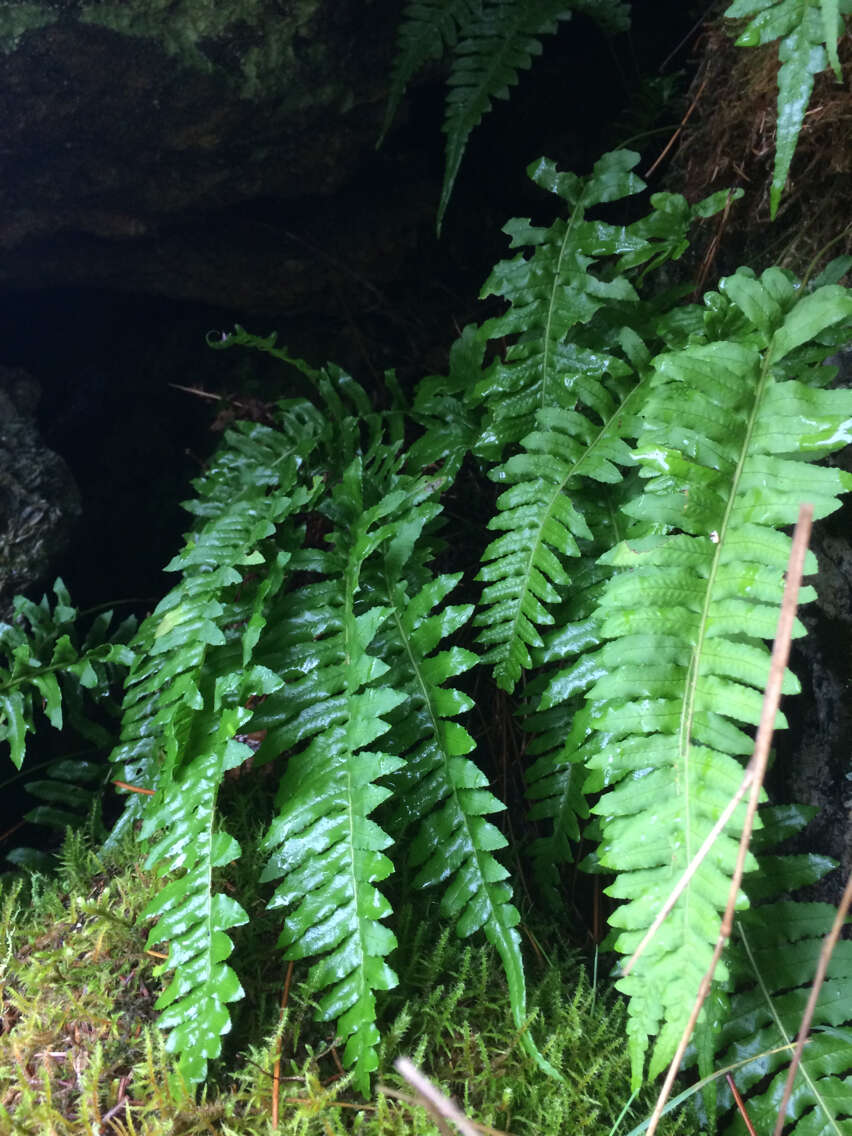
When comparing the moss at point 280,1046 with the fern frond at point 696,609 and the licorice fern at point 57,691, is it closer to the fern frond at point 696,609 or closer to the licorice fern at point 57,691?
the fern frond at point 696,609

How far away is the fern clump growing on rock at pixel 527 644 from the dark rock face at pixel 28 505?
266 millimetres

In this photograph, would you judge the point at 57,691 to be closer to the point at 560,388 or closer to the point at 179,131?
the point at 560,388

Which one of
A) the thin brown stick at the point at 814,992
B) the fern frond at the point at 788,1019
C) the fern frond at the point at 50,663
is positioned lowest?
the fern frond at the point at 788,1019

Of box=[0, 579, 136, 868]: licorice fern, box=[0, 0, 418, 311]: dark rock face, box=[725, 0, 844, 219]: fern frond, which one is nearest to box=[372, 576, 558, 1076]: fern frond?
box=[0, 579, 136, 868]: licorice fern

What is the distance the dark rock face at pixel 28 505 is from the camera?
248 cm

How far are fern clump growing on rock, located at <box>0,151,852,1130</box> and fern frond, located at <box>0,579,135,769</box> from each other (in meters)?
0.03

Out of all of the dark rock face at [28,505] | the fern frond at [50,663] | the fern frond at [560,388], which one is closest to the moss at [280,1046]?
the fern frond at [50,663]

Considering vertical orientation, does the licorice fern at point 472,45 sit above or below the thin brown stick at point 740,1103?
above

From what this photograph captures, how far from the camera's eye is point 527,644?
181 cm

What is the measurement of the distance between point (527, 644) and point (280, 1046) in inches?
37.6

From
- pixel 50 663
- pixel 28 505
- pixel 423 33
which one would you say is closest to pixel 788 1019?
pixel 50 663

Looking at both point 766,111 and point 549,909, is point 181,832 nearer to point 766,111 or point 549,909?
point 549,909

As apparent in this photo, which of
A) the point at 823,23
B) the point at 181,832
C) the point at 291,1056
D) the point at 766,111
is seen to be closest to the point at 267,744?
the point at 181,832

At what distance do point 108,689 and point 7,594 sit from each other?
0.44 meters
